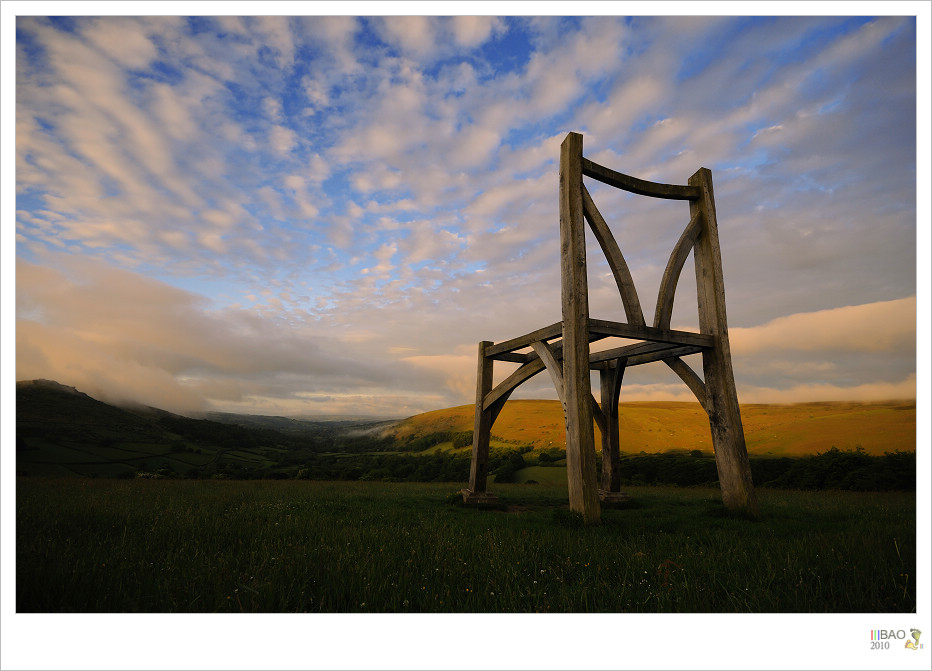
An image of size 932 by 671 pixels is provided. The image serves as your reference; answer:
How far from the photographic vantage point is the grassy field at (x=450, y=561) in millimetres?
3234

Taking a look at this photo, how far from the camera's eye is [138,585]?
3.38 meters

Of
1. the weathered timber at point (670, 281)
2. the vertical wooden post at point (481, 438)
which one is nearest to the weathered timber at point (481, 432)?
the vertical wooden post at point (481, 438)

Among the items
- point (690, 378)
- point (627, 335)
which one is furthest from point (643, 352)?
point (627, 335)

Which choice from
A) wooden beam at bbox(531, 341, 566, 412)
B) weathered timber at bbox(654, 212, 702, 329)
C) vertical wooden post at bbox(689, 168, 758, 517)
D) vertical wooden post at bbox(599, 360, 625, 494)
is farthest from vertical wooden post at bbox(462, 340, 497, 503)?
vertical wooden post at bbox(689, 168, 758, 517)

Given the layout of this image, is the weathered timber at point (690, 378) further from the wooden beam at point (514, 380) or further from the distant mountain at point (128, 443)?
the distant mountain at point (128, 443)

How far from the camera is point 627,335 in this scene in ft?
23.9

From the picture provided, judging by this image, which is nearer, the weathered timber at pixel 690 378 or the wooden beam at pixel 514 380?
the weathered timber at pixel 690 378

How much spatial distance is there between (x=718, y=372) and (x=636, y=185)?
379 centimetres

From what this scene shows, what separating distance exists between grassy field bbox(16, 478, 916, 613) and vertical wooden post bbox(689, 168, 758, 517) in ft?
1.83

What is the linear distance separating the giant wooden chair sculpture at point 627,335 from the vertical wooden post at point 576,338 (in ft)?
0.05

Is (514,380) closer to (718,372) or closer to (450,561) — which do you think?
(718,372)

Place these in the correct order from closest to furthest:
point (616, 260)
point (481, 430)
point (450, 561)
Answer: point (450, 561)
point (616, 260)
point (481, 430)

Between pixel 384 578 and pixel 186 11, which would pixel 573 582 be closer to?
pixel 384 578

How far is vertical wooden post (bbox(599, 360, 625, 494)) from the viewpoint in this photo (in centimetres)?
991
